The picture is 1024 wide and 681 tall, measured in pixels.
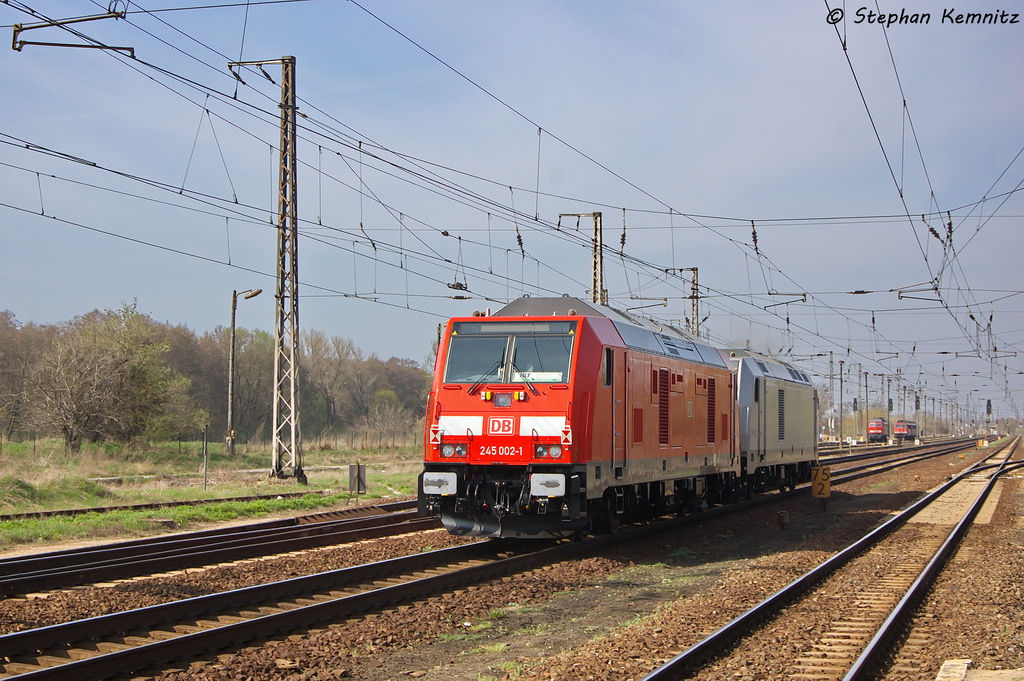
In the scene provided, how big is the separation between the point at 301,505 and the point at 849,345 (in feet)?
154

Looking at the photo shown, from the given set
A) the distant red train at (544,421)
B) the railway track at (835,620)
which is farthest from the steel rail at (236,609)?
the railway track at (835,620)

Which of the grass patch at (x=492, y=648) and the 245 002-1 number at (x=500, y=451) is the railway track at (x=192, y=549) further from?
the grass patch at (x=492, y=648)

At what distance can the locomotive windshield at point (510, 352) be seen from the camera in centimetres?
1406

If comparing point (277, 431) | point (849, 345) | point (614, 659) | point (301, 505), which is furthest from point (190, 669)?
point (849, 345)

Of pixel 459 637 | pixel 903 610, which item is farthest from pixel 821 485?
pixel 459 637

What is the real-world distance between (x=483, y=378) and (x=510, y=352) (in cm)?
58

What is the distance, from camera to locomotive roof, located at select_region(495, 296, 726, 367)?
15445 millimetres

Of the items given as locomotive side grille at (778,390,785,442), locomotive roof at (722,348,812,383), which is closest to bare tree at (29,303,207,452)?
locomotive roof at (722,348,812,383)

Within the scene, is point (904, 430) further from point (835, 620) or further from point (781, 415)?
point (835, 620)

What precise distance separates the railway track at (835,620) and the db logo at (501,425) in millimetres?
4530

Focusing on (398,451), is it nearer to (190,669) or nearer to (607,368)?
(607,368)

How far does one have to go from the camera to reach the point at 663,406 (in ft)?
56.3

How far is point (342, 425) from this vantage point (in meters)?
83.4

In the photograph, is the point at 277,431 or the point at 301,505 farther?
the point at 277,431
